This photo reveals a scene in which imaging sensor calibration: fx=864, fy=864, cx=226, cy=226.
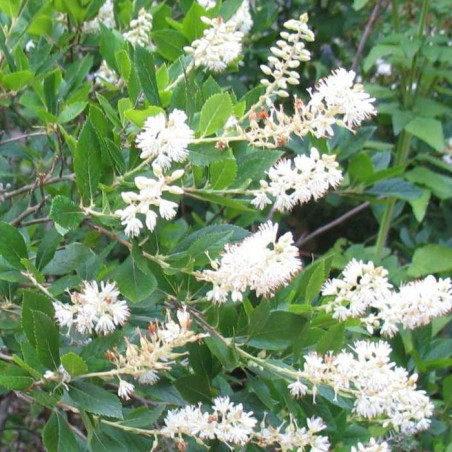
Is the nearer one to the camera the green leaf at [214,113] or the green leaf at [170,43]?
the green leaf at [214,113]

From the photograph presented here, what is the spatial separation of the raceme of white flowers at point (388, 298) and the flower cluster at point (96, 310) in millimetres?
328

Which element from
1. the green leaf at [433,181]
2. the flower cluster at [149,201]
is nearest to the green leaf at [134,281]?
the flower cluster at [149,201]

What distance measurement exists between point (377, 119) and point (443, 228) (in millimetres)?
404

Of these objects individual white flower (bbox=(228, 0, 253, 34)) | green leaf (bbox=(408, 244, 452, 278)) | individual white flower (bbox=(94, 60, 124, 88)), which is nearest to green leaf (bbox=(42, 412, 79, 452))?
individual white flower (bbox=(94, 60, 124, 88))

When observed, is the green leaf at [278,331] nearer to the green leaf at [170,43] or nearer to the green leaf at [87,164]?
the green leaf at [87,164]

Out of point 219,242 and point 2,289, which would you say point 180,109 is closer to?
point 219,242

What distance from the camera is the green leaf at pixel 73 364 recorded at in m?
1.15

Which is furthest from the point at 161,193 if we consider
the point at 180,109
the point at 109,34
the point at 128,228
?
the point at 109,34

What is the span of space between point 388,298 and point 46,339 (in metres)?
0.50

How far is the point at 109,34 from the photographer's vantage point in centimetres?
165

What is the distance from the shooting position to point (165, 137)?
1.13 meters

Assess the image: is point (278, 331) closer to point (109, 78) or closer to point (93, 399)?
point (93, 399)

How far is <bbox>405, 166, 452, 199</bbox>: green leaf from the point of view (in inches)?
88.3

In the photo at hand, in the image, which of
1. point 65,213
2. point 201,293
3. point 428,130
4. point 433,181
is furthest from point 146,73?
point 433,181
